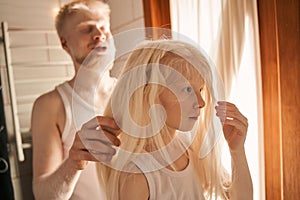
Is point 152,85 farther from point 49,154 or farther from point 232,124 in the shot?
point 49,154

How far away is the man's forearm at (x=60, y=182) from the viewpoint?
516mm

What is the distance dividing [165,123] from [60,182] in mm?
265

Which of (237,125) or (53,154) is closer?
(237,125)

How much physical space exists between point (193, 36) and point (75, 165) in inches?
14.0

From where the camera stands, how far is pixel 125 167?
1.42 feet

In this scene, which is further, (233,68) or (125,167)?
(233,68)

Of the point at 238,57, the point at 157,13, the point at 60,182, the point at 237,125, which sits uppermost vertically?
the point at 157,13

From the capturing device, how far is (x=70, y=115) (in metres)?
0.56

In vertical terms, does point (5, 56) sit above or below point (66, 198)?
above

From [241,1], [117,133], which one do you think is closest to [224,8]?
[241,1]

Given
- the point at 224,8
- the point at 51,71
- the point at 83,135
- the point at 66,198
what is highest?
the point at 224,8

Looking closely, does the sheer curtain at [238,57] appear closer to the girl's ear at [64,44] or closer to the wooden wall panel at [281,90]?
the wooden wall panel at [281,90]

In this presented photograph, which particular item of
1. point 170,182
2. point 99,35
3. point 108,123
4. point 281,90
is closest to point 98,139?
point 108,123

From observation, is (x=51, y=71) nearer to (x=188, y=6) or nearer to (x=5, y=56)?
(x=5, y=56)
